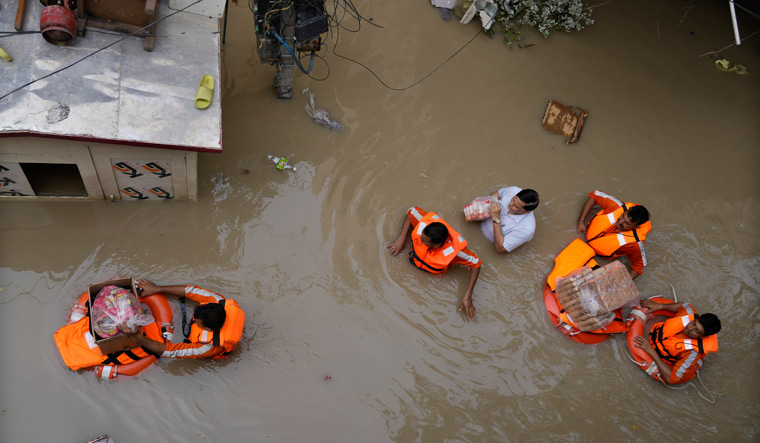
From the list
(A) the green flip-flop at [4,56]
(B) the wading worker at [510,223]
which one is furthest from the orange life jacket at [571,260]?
(A) the green flip-flop at [4,56]

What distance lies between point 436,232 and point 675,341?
245cm

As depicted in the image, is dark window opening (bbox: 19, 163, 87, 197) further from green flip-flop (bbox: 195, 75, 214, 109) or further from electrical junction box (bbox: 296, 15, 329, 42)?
electrical junction box (bbox: 296, 15, 329, 42)

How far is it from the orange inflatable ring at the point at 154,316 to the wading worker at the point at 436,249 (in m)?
2.09

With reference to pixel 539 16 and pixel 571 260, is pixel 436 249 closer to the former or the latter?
pixel 571 260

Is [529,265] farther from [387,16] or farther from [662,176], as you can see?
[387,16]

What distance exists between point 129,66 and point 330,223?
224 centimetres

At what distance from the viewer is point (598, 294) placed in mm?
4598

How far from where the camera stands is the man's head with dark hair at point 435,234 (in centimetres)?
434

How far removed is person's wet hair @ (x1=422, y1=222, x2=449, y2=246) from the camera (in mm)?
4336

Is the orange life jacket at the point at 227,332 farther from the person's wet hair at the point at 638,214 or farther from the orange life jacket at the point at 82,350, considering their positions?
the person's wet hair at the point at 638,214

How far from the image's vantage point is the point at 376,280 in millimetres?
4926

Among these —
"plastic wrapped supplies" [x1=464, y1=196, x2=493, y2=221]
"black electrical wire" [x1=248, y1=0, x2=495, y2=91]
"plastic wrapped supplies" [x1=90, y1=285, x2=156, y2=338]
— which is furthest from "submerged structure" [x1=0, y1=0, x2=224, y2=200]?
"plastic wrapped supplies" [x1=464, y1=196, x2=493, y2=221]

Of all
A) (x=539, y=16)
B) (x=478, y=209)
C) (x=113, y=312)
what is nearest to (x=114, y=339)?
(x=113, y=312)

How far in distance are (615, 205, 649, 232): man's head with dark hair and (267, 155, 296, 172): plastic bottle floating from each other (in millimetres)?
3302
